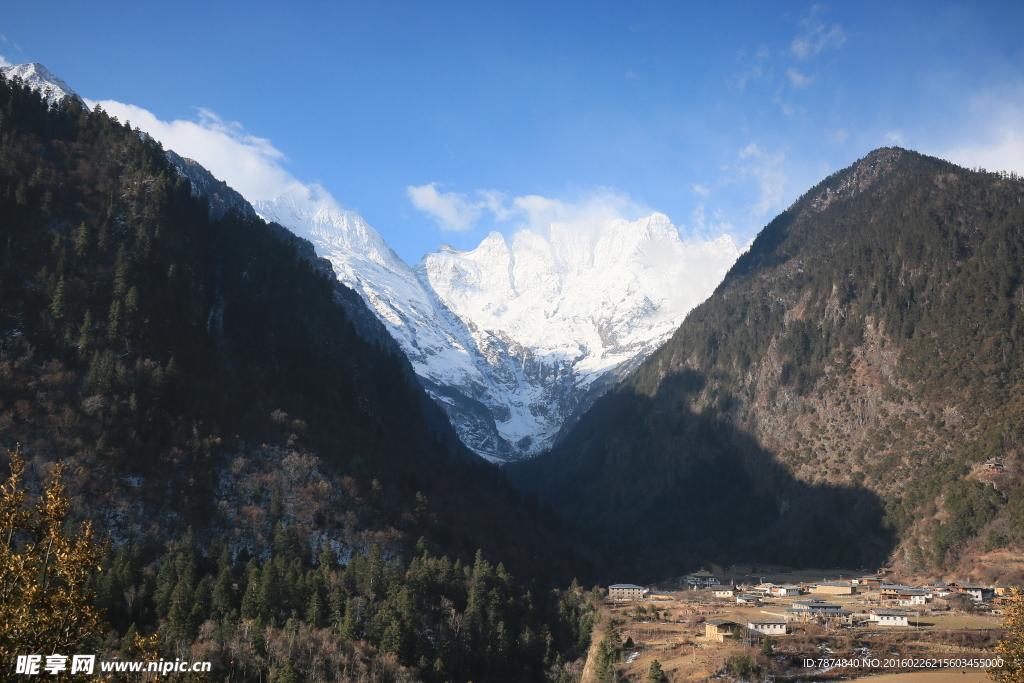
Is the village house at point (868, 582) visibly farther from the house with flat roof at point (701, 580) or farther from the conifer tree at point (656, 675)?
the conifer tree at point (656, 675)

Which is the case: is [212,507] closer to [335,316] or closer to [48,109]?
[335,316]

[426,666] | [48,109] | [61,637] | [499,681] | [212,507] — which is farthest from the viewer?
[48,109]

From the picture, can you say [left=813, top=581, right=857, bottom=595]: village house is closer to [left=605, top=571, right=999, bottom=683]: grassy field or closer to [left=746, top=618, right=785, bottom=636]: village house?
[left=605, top=571, right=999, bottom=683]: grassy field

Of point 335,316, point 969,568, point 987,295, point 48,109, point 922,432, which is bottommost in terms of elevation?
point 969,568

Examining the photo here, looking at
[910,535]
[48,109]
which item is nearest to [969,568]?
[910,535]

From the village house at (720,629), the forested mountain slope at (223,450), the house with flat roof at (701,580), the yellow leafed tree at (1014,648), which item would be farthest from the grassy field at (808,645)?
the house with flat roof at (701,580)

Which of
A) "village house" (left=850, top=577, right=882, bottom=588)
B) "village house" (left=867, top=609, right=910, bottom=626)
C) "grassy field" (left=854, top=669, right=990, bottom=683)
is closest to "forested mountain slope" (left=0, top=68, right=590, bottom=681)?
"grassy field" (left=854, top=669, right=990, bottom=683)

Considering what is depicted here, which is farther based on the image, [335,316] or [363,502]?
[335,316]

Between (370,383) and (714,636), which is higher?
(370,383)
